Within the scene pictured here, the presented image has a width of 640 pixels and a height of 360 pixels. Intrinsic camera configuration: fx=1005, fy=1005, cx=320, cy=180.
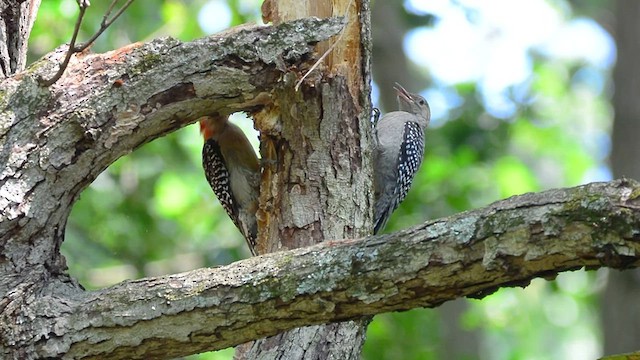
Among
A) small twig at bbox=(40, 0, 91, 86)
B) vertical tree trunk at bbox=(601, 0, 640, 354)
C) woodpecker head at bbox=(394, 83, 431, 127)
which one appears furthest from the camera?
woodpecker head at bbox=(394, 83, 431, 127)

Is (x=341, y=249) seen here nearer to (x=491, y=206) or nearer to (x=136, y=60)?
(x=491, y=206)

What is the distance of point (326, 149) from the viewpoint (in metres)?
4.99

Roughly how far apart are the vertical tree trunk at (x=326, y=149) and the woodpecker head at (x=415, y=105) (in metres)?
3.48

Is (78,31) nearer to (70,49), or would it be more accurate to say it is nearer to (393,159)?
(70,49)

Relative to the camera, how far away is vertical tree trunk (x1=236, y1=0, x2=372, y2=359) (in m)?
A: 4.93

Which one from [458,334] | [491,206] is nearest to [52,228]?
[491,206]

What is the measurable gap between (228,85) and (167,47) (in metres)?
0.33

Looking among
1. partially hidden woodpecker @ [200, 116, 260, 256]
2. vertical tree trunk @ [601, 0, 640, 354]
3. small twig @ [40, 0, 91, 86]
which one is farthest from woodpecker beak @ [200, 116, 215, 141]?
vertical tree trunk @ [601, 0, 640, 354]

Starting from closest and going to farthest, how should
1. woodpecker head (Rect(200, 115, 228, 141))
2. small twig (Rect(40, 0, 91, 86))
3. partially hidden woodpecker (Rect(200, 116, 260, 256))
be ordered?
small twig (Rect(40, 0, 91, 86)) < partially hidden woodpecker (Rect(200, 116, 260, 256)) < woodpecker head (Rect(200, 115, 228, 141))

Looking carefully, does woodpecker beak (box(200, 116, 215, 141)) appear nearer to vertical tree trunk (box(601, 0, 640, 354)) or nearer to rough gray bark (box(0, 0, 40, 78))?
rough gray bark (box(0, 0, 40, 78))

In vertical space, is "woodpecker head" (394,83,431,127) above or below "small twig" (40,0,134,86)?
above

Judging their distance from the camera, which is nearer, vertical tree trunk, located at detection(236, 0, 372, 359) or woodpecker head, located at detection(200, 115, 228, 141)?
vertical tree trunk, located at detection(236, 0, 372, 359)

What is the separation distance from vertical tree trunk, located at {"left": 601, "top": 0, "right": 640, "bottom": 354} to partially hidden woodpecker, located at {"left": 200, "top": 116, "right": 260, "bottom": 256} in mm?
3284

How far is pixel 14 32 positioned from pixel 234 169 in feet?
7.02
